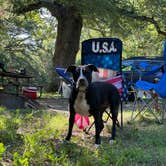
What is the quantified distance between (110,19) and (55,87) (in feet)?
15.4

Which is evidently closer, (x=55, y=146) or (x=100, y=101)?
(x=55, y=146)

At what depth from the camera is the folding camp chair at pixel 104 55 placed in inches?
284

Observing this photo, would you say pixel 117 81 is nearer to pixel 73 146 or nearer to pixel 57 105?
pixel 73 146

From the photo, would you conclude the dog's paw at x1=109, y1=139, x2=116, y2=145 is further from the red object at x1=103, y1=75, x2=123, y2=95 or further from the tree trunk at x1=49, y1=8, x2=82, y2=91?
the tree trunk at x1=49, y1=8, x2=82, y2=91

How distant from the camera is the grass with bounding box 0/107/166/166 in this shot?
4.08m

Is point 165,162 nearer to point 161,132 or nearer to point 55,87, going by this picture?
point 161,132

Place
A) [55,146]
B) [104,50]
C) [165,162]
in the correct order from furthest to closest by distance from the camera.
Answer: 1. [104,50]
2. [55,146]
3. [165,162]

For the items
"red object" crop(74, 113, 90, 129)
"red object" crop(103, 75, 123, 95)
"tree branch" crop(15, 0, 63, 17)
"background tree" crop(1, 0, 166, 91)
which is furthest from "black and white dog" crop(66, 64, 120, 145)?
"tree branch" crop(15, 0, 63, 17)

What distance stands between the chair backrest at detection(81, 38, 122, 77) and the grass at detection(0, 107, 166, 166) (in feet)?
3.41

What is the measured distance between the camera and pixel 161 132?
256 inches

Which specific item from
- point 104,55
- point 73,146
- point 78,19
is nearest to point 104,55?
point 104,55

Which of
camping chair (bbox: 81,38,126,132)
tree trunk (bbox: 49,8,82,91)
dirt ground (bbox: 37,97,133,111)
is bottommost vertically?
dirt ground (bbox: 37,97,133,111)

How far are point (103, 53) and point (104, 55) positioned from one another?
0.13 ft

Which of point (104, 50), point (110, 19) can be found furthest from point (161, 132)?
point (110, 19)
